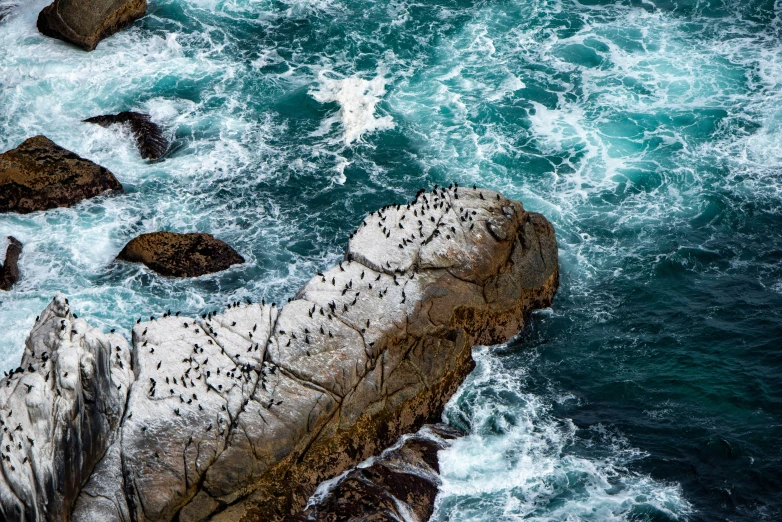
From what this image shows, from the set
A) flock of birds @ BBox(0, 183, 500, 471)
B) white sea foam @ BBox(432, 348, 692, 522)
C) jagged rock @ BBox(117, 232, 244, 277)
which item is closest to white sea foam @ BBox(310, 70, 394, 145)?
jagged rock @ BBox(117, 232, 244, 277)

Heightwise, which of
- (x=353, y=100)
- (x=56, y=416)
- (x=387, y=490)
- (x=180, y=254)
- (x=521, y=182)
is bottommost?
(x=387, y=490)

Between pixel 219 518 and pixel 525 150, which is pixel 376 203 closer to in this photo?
pixel 525 150

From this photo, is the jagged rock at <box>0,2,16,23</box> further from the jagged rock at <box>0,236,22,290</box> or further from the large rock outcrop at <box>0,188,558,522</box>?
the large rock outcrop at <box>0,188,558,522</box>

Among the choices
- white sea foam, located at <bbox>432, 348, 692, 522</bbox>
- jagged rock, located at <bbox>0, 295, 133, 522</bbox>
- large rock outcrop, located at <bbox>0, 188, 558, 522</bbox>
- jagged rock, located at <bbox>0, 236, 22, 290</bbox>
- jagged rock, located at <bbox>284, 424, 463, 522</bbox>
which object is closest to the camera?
jagged rock, located at <bbox>0, 295, 133, 522</bbox>

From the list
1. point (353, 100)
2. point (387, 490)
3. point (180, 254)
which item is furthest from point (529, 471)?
point (353, 100)

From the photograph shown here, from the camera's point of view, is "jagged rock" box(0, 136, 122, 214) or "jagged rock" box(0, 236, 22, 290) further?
"jagged rock" box(0, 136, 122, 214)

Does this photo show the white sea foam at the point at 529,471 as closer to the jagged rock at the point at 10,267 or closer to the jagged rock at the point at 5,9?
the jagged rock at the point at 10,267

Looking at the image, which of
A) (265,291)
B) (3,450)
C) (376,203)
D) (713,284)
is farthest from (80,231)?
(713,284)

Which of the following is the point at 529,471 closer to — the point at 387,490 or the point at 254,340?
the point at 387,490
